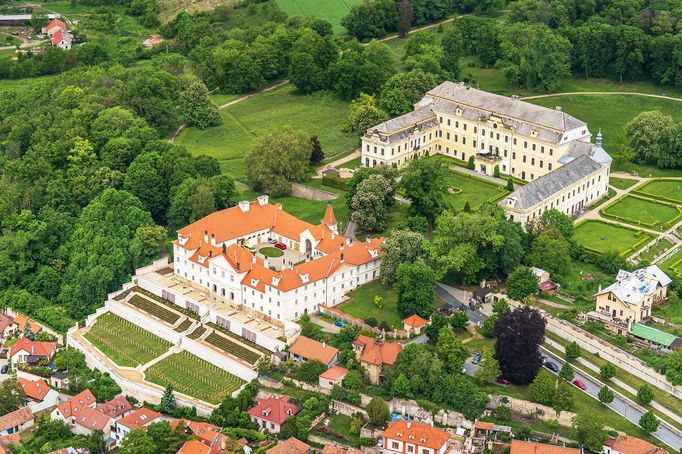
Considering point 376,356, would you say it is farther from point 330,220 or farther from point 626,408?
point 330,220

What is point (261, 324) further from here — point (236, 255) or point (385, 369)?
point (385, 369)

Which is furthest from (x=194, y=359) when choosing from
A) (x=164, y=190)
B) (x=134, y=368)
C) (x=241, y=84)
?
(x=241, y=84)

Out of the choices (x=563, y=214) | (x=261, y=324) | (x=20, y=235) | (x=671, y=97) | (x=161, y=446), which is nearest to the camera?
(x=161, y=446)

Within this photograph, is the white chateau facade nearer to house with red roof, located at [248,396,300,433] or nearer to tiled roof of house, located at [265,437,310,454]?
house with red roof, located at [248,396,300,433]

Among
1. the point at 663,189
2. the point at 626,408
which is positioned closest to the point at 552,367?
the point at 626,408

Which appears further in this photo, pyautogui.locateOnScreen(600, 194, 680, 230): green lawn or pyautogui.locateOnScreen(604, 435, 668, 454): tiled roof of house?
pyautogui.locateOnScreen(600, 194, 680, 230): green lawn

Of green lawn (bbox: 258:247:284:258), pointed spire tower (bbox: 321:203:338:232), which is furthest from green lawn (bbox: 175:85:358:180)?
pointed spire tower (bbox: 321:203:338:232)

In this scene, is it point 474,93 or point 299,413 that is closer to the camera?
point 299,413
